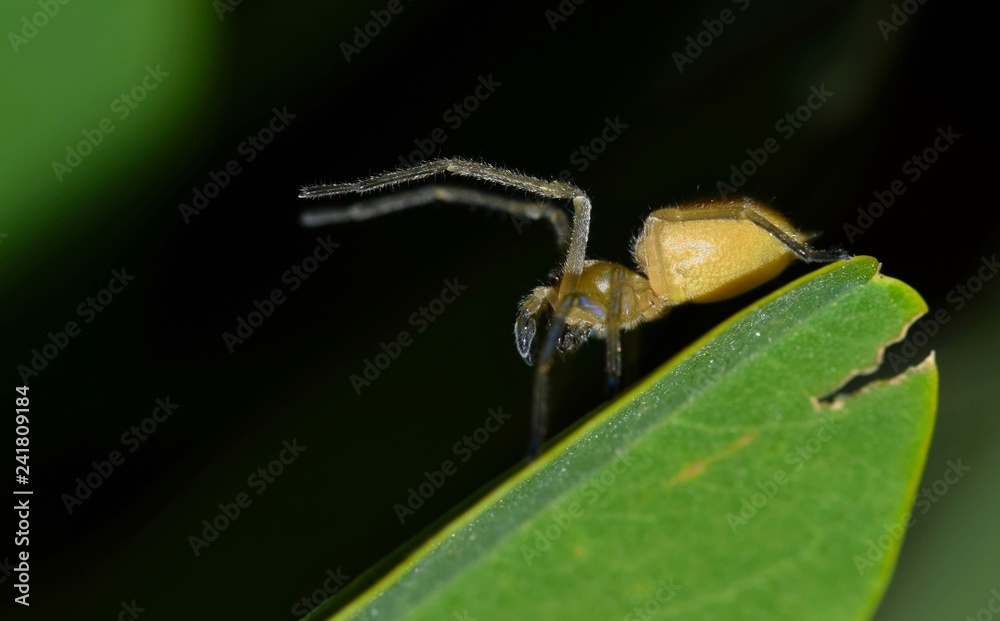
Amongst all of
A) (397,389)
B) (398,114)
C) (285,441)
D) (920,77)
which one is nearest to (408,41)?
(398,114)

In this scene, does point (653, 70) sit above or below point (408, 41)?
above


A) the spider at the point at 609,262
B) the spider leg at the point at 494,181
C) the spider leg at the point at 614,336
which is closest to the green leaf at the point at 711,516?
the spider leg at the point at 614,336

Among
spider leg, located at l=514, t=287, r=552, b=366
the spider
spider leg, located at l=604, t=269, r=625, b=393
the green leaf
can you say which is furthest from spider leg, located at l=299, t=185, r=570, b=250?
the green leaf

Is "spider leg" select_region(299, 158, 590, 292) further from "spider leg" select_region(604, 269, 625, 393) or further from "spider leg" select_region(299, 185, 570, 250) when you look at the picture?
"spider leg" select_region(604, 269, 625, 393)

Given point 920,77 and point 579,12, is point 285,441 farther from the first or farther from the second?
point 920,77

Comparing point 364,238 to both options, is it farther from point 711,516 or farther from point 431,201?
point 711,516

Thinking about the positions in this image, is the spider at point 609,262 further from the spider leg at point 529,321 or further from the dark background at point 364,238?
the dark background at point 364,238
